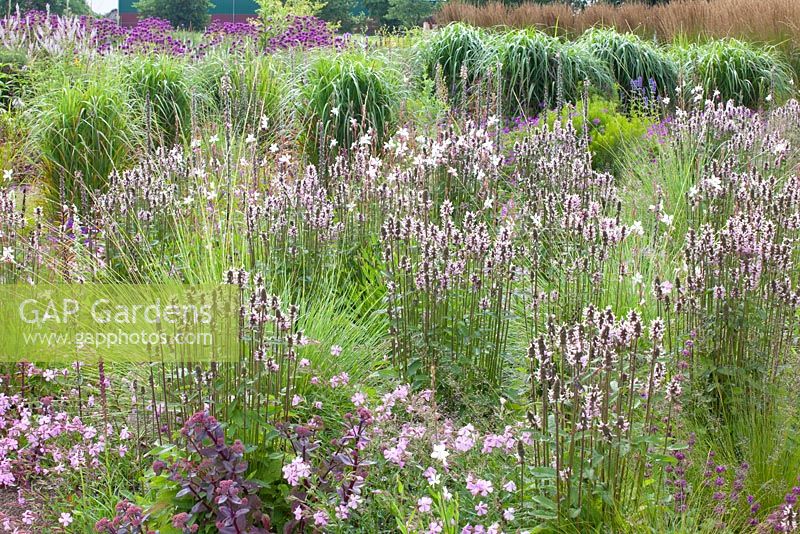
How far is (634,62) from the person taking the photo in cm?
1189

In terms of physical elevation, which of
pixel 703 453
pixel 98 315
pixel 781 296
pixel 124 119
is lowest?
pixel 703 453

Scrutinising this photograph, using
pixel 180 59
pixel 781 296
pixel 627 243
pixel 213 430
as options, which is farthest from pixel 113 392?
pixel 180 59

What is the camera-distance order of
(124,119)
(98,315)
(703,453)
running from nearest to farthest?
(703,453), (98,315), (124,119)

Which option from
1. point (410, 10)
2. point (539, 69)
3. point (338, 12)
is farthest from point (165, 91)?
point (338, 12)

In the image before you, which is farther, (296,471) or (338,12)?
(338,12)

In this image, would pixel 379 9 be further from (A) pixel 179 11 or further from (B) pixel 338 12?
(A) pixel 179 11

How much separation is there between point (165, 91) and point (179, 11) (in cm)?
4103

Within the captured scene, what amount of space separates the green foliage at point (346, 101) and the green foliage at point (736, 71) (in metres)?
4.61

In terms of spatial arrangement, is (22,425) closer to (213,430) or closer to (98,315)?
(98,315)

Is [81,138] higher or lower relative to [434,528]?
higher

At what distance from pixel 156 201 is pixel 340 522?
3.00 metres

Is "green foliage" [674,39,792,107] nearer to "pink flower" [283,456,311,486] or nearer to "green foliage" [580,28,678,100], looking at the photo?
"green foliage" [580,28,678,100]

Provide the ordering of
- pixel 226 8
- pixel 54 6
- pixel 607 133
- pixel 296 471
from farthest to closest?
pixel 226 8, pixel 54 6, pixel 607 133, pixel 296 471

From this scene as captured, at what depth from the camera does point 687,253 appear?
370 centimetres
